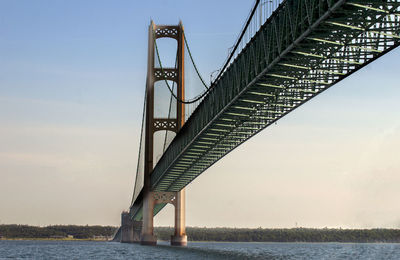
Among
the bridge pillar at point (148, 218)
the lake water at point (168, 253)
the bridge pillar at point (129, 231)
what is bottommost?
the lake water at point (168, 253)

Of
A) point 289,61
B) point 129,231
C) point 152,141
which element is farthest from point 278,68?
point 129,231

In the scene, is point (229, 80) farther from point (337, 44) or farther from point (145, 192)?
point (145, 192)

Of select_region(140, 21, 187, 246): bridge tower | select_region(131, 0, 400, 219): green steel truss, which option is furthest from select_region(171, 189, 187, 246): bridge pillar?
select_region(131, 0, 400, 219): green steel truss

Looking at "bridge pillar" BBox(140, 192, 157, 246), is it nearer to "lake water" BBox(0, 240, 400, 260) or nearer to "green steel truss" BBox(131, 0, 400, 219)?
"lake water" BBox(0, 240, 400, 260)

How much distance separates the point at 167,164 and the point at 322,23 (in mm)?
39518

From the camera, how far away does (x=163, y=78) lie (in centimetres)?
7300

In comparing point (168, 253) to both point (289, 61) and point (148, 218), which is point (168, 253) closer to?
point (148, 218)

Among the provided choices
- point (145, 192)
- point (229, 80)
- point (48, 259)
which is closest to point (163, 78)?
point (145, 192)

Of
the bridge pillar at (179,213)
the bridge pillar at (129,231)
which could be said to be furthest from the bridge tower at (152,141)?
the bridge pillar at (129,231)

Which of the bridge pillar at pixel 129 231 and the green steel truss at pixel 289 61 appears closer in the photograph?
the green steel truss at pixel 289 61

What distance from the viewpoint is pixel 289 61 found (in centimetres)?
2488

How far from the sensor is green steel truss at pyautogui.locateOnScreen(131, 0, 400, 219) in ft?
65.9

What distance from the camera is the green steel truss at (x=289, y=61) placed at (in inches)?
790

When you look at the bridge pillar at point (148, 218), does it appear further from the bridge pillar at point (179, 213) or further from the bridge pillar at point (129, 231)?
the bridge pillar at point (129, 231)
